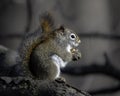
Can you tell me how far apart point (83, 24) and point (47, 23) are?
158 inches

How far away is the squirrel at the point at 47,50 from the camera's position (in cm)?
258

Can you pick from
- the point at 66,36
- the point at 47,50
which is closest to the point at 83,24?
the point at 66,36

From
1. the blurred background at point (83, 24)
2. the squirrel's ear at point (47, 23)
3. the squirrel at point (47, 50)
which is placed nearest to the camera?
the squirrel at point (47, 50)

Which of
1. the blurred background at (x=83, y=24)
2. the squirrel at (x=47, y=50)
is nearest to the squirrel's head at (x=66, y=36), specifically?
the squirrel at (x=47, y=50)

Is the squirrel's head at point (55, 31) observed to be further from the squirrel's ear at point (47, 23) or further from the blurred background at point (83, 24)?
the blurred background at point (83, 24)

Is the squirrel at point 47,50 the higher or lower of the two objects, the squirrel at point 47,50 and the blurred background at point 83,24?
the lower

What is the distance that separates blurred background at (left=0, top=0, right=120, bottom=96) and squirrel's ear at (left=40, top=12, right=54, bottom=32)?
2513 millimetres

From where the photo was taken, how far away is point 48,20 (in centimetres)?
271

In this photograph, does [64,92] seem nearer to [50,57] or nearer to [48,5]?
[50,57]

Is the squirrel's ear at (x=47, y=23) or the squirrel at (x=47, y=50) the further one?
the squirrel's ear at (x=47, y=23)

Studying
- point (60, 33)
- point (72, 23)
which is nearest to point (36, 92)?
point (60, 33)

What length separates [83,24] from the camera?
6.70m

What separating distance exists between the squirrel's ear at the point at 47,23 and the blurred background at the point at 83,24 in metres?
2.51

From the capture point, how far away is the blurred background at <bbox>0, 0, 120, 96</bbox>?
5797 mm
